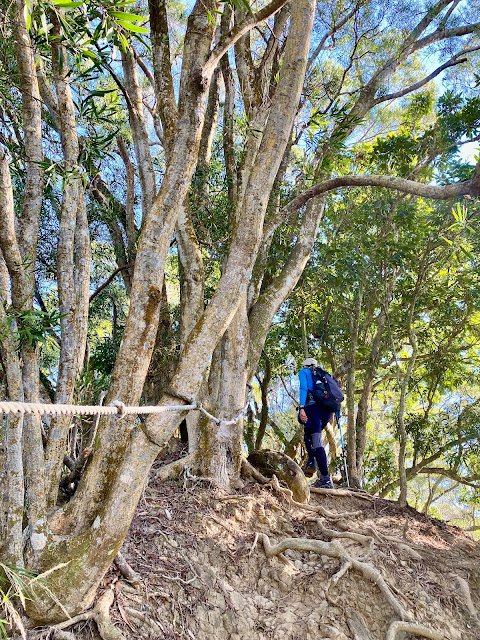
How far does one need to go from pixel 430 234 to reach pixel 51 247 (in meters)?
5.85

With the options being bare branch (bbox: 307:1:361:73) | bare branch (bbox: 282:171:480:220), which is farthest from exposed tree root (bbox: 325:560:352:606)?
bare branch (bbox: 307:1:361:73)

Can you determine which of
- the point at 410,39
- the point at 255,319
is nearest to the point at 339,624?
the point at 255,319

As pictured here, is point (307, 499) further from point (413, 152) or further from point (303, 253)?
point (413, 152)

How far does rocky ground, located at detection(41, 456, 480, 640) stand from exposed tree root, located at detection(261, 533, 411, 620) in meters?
0.02

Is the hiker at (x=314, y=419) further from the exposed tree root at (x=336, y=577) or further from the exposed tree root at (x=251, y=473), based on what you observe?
the exposed tree root at (x=336, y=577)

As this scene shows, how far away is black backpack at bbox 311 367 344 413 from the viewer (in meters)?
5.75

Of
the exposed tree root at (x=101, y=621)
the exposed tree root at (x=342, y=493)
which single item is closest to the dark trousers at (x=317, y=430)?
the exposed tree root at (x=342, y=493)

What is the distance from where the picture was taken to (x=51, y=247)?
24.4ft

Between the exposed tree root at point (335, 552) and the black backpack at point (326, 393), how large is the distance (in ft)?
6.11

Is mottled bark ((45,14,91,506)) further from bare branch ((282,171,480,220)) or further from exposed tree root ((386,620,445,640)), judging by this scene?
exposed tree root ((386,620,445,640))

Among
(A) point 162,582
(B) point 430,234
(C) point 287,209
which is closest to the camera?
(A) point 162,582

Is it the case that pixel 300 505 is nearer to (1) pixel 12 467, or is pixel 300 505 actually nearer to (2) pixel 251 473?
(2) pixel 251 473

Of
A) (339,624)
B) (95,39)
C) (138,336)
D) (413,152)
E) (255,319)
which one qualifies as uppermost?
(413,152)

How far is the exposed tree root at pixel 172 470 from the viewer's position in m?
4.68
